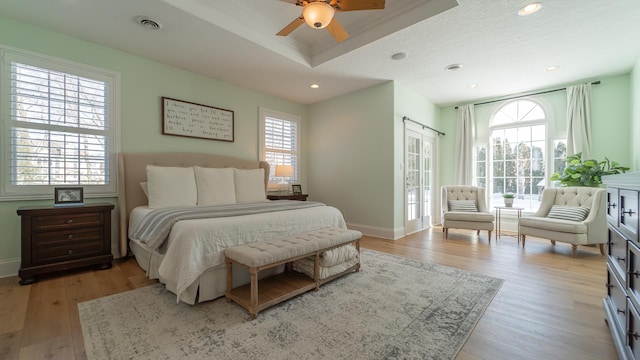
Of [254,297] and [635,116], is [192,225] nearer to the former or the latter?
[254,297]

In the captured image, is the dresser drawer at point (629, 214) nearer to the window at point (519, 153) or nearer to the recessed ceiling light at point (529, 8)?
the recessed ceiling light at point (529, 8)

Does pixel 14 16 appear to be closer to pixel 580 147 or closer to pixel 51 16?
pixel 51 16

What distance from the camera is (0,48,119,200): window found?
2.66m

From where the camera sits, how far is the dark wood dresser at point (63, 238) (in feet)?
7.95

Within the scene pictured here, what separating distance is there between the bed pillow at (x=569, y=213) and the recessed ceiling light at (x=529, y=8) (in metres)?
2.80

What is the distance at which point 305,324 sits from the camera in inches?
69.3

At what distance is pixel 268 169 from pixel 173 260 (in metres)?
2.80

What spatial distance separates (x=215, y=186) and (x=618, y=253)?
370 cm

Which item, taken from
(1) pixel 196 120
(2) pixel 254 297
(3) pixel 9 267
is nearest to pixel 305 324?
(2) pixel 254 297

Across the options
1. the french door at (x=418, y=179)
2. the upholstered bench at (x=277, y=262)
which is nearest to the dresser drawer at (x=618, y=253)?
the upholstered bench at (x=277, y=262)

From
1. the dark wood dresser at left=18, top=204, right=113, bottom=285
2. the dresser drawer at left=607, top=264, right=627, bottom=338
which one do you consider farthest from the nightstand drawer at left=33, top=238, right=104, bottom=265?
the dresser drawer at left=607, top=264, right=627, bottom=338

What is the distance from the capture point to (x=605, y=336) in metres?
1.63

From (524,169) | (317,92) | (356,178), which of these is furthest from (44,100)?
(524,169)

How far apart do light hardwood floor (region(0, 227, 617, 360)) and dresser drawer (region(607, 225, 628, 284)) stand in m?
0.46
